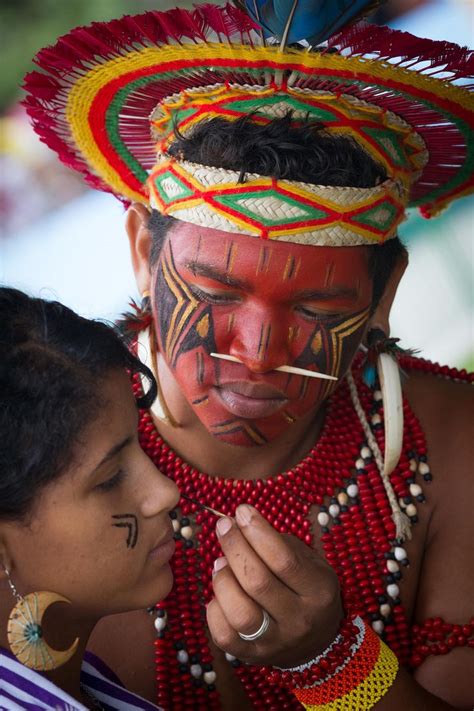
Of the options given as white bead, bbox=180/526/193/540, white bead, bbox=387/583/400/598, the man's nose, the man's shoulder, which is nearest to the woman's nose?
the man's nose

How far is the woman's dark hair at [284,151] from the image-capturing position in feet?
6.98

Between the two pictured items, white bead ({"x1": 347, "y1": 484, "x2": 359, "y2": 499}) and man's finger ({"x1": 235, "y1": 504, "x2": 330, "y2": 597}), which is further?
white bead ({"x1": 347, "y1": 484, "x2": 359, "y2": 499})

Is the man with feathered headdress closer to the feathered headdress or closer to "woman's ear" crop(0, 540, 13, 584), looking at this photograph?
the feathered headdress

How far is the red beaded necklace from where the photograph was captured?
2.39 metres

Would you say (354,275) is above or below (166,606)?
above

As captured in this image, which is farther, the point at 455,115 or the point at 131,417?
the point at 455,115

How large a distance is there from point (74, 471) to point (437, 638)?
1201mm

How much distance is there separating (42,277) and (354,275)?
12.8ft

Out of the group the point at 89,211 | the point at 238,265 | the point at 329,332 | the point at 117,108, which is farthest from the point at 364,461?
the point at 89,211

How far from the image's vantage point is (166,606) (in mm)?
2412

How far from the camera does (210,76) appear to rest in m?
2.26

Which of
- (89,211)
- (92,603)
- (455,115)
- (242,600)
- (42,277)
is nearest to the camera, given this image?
(92,603)

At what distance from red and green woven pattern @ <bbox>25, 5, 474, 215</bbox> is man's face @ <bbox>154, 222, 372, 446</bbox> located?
0.35 metres

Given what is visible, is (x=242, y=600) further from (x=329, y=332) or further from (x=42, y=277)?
(x=42, y=277)
